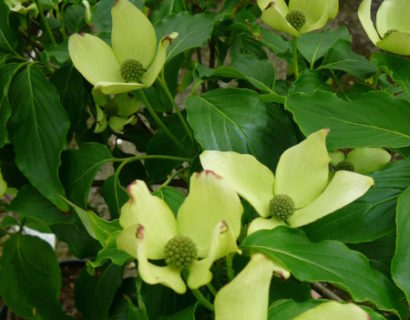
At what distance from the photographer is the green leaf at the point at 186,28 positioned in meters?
0.69

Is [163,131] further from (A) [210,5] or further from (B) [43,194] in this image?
(A) [210,5]

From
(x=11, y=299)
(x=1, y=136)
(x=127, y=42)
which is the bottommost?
(x=11, y=299)

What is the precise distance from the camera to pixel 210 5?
3.54 ft

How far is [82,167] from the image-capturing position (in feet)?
2.46

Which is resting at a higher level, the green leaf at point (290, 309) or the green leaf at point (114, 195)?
the green leaf at point (290, 309)

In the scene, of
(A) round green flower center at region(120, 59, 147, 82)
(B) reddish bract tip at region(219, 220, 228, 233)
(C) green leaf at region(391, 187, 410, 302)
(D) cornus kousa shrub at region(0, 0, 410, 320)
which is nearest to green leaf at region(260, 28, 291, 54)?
(D) cornus kousa shrub at region(0, 0, 410, 320)

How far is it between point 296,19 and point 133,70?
23 cm

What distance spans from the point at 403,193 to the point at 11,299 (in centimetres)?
83

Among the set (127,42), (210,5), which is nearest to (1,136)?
(127,42)

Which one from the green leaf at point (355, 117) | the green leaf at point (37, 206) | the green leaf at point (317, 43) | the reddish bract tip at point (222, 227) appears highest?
the reddish bract tip at point (222, 227)

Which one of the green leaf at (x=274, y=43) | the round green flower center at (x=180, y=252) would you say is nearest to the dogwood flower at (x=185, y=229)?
the round green flower center at (x=180, y=252)

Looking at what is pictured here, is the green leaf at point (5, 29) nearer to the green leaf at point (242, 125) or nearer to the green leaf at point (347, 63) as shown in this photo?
the green leaf at point (242, 125)

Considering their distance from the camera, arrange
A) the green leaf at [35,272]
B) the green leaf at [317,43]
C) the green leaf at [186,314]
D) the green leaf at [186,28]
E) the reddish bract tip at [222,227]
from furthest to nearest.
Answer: the green leaf at [35,272] < the green leaf at [317,43] < the green leaf at [186,28] < the green leaf at [186,314] < the reddish bract tip at [222,227]

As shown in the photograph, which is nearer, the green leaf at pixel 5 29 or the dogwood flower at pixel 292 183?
the dogwood flower at pixel 292 183
